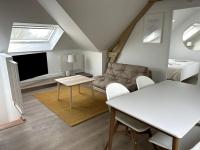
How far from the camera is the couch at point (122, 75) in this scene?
3482 mm

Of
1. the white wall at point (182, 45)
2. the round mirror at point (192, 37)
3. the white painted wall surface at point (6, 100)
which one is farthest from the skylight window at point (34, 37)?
the round mirror at point (192, 37)

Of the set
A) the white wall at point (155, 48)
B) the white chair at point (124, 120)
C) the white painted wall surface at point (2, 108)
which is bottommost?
the white painted wall surface at point (2, 108)

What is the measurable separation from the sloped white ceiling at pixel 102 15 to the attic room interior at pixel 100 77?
0.07 ft

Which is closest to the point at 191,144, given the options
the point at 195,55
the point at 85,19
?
the point at 85,19

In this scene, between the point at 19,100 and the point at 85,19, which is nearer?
the point at 19,100

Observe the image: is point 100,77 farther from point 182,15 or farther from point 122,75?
point 182,15

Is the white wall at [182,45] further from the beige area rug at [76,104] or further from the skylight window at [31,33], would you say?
the skylight window at [31,33]

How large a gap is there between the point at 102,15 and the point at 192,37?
9.99 ft

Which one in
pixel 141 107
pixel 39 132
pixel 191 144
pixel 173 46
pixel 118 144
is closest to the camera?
pixel 191 144

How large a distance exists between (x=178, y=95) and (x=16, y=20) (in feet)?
10.8

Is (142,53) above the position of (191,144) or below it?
above

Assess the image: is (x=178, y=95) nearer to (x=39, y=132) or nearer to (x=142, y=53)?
(x=39, y=132)

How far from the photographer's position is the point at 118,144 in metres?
2.09

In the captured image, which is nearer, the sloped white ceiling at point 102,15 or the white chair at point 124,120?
the white chair at point 124,120
